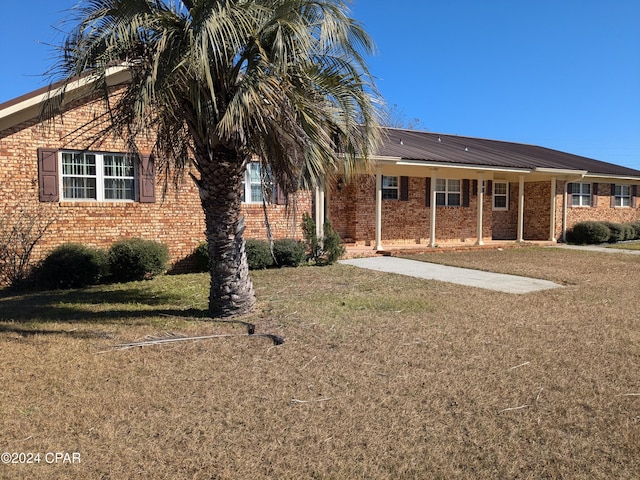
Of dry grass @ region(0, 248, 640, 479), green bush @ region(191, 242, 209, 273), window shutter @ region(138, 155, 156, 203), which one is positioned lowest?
dry grass @ region(0, 248, 640, 479)

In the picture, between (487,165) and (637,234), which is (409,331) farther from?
(637,234)

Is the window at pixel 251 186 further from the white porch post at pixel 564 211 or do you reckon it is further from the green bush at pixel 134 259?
the white porch post at pixel 564 211

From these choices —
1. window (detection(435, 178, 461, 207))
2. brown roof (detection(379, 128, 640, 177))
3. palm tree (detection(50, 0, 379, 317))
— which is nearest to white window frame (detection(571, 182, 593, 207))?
brown roof (detection(379, 128, 640, 177))

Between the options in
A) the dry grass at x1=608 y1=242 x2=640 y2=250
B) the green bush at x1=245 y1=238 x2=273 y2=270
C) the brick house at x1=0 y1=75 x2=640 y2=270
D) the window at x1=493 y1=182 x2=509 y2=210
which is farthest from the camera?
the window at x1=493 y1=182 x2=509 y2=210

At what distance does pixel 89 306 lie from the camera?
8.41m

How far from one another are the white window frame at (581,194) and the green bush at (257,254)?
16273 mm

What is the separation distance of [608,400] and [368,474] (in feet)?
8.23

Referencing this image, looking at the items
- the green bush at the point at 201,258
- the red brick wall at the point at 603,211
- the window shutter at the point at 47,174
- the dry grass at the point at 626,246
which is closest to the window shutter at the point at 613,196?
the red brick wall at the point at 603,211

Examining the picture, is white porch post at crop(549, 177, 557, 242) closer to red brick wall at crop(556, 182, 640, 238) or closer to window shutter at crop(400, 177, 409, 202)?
red brick wall at crop(556, 182, 640, 238)

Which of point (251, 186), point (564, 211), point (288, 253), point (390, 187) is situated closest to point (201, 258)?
point (288, 253)

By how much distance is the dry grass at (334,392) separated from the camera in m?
3.32

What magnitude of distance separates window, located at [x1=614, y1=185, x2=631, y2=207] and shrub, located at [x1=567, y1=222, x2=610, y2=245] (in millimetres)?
3722

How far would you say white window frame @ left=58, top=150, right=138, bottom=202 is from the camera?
1108cm

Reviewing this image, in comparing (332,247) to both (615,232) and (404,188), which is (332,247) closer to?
(404,188)
